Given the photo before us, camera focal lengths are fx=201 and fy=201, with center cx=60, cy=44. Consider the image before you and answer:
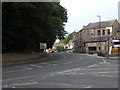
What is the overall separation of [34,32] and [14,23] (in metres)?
4.30

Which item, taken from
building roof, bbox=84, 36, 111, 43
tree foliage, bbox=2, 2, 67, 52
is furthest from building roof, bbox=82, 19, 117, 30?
tree foliage, bbox=2, 2, 67, 52

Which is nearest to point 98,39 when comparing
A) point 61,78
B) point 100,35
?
point 100,35

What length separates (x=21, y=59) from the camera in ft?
112

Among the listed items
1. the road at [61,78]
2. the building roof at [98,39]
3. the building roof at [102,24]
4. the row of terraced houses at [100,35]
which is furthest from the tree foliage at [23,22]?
the building roof at [102,24]

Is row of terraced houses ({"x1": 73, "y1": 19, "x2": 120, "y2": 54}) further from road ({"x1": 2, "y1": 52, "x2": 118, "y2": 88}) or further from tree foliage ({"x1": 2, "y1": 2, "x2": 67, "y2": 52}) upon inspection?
road ({"x1": 2, "y1": 52, "x2": 118, "y2": 88})

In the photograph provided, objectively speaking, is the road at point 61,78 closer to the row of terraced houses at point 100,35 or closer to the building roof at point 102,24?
the row of terraced houses at point 100,35

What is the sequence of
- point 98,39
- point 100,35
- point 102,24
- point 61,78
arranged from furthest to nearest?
point 102,24 < point 98,39 < point 100,35 < point 61,78

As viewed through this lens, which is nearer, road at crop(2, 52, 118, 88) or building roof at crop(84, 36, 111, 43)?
road at crop(2, 52, 118, 88)

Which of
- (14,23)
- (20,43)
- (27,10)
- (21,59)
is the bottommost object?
(21,59)

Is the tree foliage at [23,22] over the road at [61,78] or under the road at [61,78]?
over

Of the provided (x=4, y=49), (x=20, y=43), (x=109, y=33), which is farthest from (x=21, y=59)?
(x=109, y=33)

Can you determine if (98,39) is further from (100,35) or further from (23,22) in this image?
(23,22)

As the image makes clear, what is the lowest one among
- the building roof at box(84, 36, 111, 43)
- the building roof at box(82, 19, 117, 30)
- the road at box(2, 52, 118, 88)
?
the road at box(2, 52, 118, 88)

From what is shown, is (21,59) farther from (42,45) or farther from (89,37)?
(89,37)
